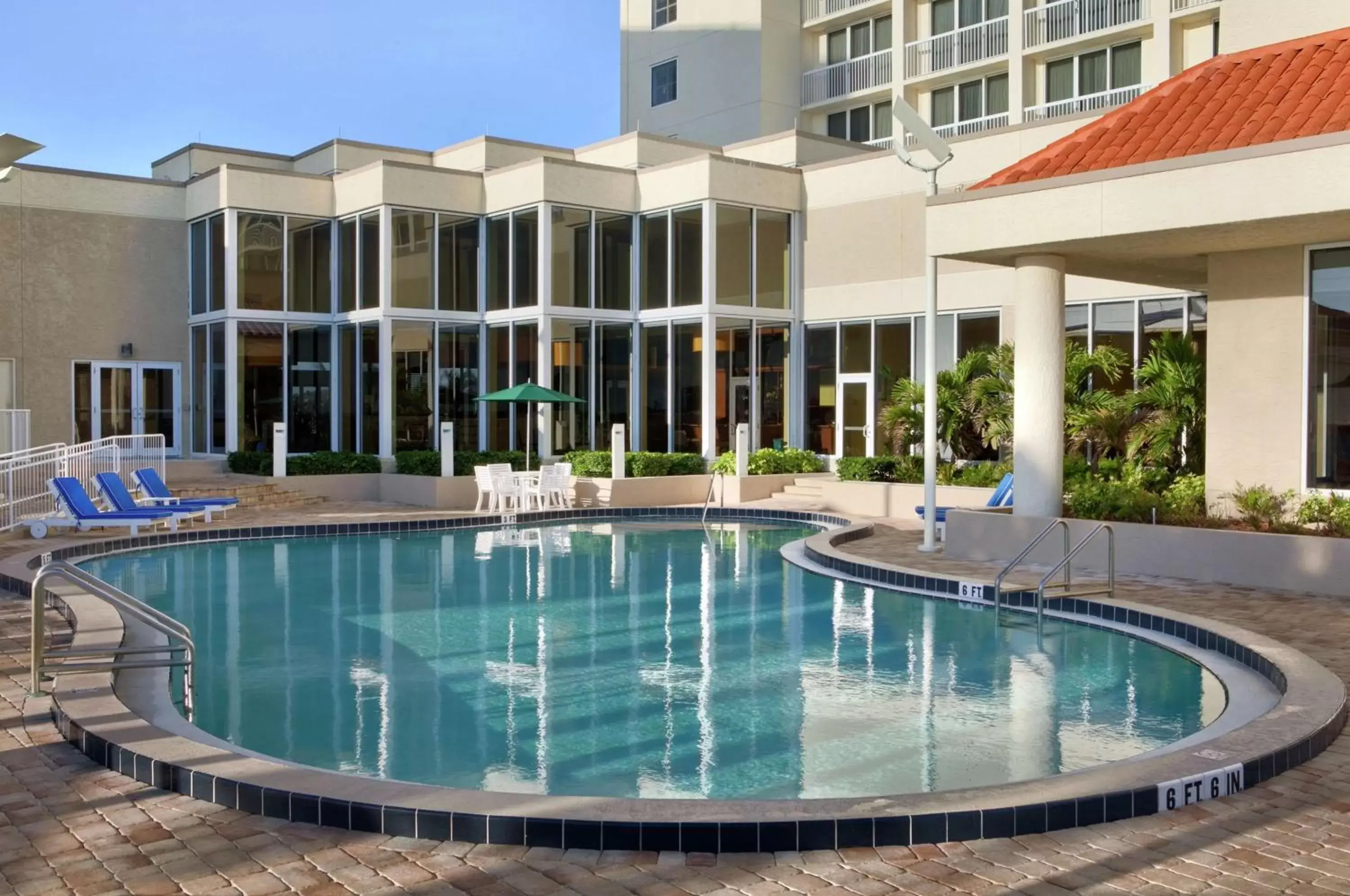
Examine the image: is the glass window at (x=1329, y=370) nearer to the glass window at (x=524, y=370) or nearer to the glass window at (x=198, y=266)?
the glass window at (x=524, y=370)

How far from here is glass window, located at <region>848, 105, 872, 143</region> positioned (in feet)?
121

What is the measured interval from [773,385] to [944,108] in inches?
496

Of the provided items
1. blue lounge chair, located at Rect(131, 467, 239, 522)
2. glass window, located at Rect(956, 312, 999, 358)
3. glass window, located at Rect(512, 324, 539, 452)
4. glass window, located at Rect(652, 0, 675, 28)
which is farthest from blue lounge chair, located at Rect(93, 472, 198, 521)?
glass window, located at Rect(652, 0, 675, 28)

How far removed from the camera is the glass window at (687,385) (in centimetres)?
2670

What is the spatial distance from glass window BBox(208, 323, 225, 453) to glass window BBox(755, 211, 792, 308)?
11894 millimetres

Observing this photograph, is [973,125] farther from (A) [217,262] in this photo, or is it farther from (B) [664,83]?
(A) [217,262]

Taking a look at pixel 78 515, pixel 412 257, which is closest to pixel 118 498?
pixel 78 515

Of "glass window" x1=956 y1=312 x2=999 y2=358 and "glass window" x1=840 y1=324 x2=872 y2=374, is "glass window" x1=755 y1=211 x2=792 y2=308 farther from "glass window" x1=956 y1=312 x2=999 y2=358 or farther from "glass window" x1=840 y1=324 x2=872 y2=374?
"glass window" x1=956 y1=312 x2=999 y2=358

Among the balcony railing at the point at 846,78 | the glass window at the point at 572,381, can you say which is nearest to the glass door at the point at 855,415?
the glass window at the point at 572,381

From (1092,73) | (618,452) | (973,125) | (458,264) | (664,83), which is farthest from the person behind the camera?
(664,83)

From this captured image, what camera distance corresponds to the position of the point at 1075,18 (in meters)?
31.5

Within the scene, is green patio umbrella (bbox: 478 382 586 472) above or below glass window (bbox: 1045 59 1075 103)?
below

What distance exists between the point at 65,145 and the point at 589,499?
17443 mm

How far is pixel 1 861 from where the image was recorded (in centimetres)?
489
